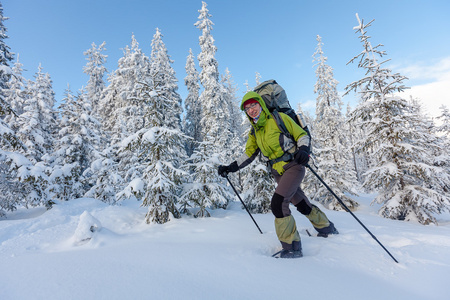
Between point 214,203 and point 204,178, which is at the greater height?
point 204,178

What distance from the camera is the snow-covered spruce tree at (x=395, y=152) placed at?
7.40 meters

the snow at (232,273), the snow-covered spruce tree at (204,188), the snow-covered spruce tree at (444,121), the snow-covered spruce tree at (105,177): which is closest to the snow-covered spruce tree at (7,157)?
the snow-covered spruce tree at (105,177)

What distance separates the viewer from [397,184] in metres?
8.17

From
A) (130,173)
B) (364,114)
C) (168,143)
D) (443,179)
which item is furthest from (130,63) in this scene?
(443,179)

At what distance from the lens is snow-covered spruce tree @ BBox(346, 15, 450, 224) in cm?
740

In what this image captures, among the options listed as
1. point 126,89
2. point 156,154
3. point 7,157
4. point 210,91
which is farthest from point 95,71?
point 156,154

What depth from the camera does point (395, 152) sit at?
799 centimetres

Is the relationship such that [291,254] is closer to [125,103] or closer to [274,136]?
[274,136]

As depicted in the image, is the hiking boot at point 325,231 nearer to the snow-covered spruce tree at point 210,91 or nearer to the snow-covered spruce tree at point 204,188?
the snow-covered spruce tree at point 204,188

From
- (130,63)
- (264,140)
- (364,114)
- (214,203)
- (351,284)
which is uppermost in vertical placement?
(130,63)

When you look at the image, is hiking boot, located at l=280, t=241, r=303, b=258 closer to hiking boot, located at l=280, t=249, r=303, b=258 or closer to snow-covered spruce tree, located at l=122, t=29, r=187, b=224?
hiking boot, located at l=280, t=249, r=303, b=258

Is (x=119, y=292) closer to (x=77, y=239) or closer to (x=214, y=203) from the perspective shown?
(x=77, y=239)

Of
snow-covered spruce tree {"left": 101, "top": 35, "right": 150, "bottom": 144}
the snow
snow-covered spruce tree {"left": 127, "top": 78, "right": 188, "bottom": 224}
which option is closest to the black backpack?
the snow

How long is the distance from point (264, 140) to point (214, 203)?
4.97m
